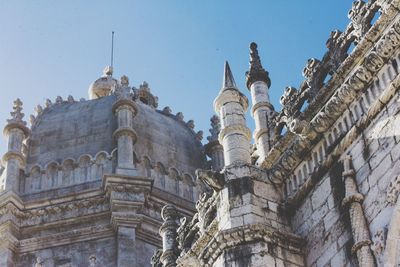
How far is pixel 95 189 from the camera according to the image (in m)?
28.7

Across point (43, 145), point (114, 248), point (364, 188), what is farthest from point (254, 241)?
point (43, 145)

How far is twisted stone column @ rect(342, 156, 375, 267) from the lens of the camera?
12109 millimetres

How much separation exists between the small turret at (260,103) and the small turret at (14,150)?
13196mm

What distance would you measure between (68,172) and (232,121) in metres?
15.1

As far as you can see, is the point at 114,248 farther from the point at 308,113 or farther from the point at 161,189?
the point at 308,113

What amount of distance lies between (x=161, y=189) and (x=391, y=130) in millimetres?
17030

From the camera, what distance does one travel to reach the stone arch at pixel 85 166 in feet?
96.8

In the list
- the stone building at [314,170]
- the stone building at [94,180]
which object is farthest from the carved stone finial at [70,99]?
the stone building at [314,170]

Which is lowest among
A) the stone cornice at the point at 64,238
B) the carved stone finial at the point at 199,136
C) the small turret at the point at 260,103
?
the small turret at the point at 260,103

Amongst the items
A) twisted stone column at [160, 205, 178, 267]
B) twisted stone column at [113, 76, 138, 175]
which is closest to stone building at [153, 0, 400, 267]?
twisted stone column at [160, 205, 178, 267]

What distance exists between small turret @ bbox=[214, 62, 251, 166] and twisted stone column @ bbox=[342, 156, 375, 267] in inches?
77.5

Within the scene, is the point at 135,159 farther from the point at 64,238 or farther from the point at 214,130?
the point at 64,238

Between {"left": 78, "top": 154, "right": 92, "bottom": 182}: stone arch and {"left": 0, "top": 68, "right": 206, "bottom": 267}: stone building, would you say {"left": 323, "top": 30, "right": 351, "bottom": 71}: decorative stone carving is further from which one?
{"left": 78, "top": 154, "right": 92, "bottom": 182}: stone arch

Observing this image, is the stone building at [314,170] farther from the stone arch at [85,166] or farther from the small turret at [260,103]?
the stone arch at [85,166]
